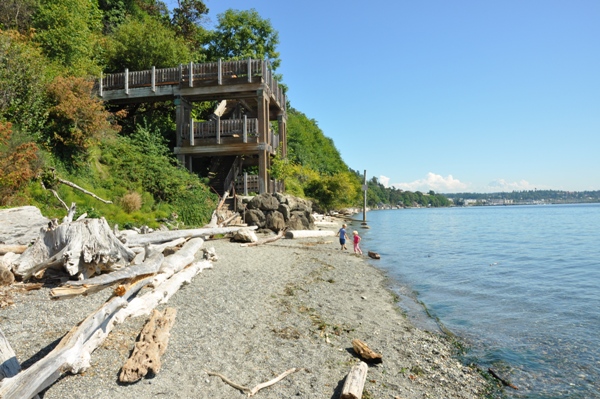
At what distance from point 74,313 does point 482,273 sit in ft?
47.0

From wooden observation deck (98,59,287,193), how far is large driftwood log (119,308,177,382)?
16136 millimetres

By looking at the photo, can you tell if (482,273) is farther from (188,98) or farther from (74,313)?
(188,98)

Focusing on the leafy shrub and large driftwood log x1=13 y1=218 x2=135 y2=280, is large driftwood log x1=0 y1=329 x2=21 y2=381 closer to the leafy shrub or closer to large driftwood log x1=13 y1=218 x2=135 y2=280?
large driftwood log x1=13 y1=218 x2=135 y2=280

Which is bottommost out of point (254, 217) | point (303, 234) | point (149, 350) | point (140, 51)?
point (149, 350)

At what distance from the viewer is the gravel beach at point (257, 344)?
4812 millimetres

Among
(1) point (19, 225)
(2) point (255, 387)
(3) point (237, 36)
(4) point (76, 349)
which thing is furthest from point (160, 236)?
(3) point (237, 36)

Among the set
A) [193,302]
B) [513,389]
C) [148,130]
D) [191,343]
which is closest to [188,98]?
[148,130]

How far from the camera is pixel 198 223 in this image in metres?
17.5

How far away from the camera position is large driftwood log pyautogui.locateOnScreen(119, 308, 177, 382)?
466cm

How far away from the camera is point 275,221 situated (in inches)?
813

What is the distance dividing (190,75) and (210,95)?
1552mm

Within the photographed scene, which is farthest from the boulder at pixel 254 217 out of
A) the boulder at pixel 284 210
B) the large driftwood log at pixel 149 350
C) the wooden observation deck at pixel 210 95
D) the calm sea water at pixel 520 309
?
the large driftwood log at pixel 149 350

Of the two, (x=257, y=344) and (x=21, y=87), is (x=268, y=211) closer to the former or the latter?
(x=21, y=87)

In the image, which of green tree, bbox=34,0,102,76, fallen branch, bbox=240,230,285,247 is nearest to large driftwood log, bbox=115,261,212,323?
fallen branch, bbox=240,230,285,247
